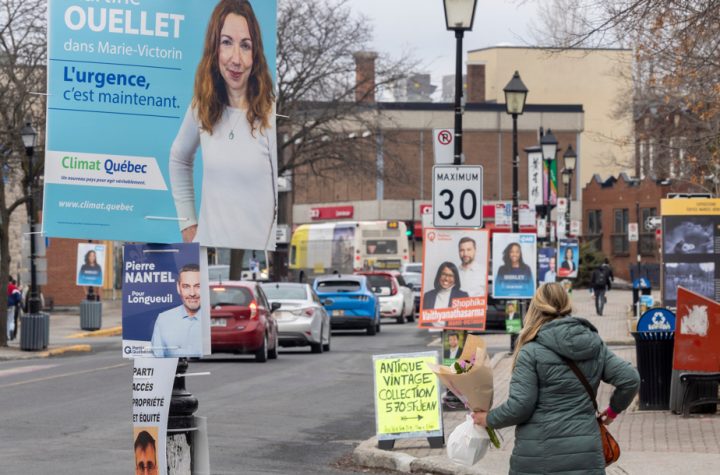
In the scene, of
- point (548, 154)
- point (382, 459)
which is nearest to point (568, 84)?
point (548, 154)

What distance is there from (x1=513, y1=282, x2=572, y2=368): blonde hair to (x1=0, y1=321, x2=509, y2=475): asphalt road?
5413 millimetres

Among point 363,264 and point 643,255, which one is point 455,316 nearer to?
point 363,264

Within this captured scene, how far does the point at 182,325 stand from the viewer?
8.06 m

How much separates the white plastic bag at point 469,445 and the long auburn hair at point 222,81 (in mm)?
2265

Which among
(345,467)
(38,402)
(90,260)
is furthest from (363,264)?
(345,467)

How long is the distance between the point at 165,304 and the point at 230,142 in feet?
3.53

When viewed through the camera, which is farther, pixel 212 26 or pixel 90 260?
pixel 90 260

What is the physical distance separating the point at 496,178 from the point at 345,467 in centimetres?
7504

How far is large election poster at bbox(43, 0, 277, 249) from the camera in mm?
8016

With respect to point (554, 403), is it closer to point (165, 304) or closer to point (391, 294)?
point (165, 304)

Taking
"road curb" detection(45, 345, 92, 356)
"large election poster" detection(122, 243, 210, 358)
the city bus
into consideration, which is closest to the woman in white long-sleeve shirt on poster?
"large election poster" detection(122, 243, 210, 358)

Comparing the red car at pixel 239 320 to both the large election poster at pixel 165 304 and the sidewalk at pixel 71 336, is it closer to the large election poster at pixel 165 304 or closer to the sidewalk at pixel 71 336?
the sidewalk at pixel 71 336

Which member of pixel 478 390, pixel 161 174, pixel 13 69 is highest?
pixel 13 69

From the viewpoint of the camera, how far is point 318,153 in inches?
1930
